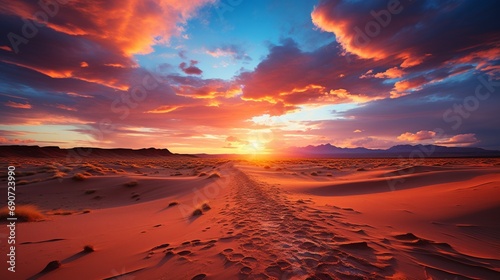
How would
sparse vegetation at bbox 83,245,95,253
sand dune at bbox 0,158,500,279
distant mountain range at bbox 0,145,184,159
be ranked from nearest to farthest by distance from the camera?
sand dune at bbox 0,158,500,279
sparse vegetation at bbox 83,245,95,253
distant mountain range at bbox 0,145,184,159

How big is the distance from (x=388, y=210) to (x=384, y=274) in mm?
5141

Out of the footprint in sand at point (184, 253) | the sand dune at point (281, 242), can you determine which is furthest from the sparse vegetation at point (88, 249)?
the footprint in sand at point (184, 253)

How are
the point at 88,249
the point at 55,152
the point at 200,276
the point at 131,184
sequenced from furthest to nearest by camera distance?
1. the point at 55,152
2. the point at 131,184
3. the point at 88,249
4. the point at 200,276

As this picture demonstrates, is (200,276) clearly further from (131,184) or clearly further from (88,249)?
(131,184)

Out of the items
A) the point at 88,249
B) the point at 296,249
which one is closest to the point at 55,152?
the point at 88,249

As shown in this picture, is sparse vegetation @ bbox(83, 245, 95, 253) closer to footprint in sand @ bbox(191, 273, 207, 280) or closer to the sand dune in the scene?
the sand dune

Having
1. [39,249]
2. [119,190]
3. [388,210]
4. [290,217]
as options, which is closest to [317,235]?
[290,217]

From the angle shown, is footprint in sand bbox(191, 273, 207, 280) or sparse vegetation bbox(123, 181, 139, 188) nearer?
footprint in sand bbox(191, 273, 207, 280)

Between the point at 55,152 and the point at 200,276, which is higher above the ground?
the point at 55,152

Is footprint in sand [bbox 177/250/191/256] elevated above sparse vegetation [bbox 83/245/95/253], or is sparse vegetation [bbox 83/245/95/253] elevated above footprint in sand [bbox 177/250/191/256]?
footprint in sand [bbox 177/250/191/256]

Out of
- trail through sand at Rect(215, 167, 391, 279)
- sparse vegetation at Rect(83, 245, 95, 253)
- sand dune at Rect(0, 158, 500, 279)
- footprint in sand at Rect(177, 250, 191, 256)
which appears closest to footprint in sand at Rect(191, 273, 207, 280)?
sand dune at Rect(0, 158, 500, 279)

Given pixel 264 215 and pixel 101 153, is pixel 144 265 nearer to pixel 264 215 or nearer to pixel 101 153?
pixel 264 215

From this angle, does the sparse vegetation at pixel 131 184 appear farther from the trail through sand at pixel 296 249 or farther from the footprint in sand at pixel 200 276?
the footprint in sand at pixel 200 276

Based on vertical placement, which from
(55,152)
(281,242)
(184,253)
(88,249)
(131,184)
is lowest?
(131,184)
